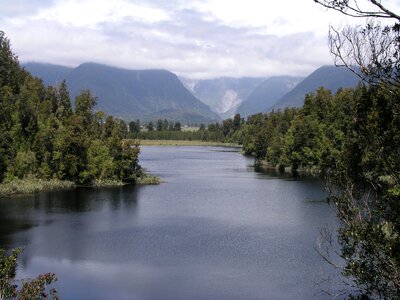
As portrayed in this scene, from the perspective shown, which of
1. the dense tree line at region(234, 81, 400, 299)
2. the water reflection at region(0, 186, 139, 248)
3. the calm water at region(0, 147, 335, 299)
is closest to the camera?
the dense tree line at region(234, 81, 400, 299)

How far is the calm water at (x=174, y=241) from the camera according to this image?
3384cm

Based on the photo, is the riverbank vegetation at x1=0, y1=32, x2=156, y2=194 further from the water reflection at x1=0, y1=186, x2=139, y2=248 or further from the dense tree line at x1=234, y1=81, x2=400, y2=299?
the dense tree line at x1=234, y1=81, x2=400, y2=299

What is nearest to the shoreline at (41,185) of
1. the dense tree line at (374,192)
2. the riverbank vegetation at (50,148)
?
the riverbank vegetation at (50,148)

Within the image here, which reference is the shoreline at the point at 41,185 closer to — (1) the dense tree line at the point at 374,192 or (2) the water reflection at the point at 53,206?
(2) the water reflection at the point at 53,206

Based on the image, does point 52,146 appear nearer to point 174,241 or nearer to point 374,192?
point 174,241

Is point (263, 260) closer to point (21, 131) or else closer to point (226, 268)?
point (226, 268)

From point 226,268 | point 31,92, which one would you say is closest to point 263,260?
point 226,268

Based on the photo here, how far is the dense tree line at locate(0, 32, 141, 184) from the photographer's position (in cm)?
8169

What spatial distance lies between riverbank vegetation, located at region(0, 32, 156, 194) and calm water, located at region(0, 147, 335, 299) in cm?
736

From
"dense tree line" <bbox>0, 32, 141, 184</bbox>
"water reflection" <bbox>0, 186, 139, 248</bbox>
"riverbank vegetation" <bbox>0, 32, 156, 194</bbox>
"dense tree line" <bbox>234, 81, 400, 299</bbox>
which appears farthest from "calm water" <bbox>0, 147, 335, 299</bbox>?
"dense tree line" <bbox>234, 81, 400, 299</bbox>

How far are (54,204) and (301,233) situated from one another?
110ft

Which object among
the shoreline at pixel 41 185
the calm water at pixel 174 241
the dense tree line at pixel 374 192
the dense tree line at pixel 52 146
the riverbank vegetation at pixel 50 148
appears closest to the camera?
the dense tree line at pixel 374 192

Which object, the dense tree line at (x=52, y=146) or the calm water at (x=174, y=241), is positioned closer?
the calm water at (x=174, y=241)

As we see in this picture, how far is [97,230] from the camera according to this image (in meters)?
51.4
